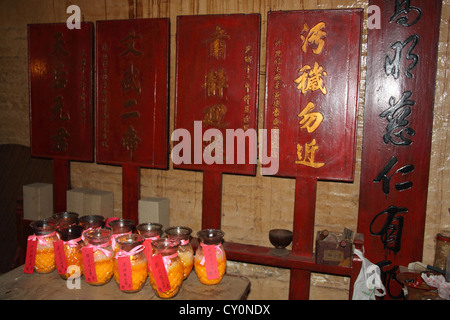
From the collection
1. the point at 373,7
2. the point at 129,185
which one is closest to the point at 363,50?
the point at 373,7

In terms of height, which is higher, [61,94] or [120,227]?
[61,94]

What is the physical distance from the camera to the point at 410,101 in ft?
9.23

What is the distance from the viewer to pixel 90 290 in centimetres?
218

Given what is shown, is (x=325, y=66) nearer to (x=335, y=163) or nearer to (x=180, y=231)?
(x=335, y=163)

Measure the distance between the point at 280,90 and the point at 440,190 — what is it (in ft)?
5.33

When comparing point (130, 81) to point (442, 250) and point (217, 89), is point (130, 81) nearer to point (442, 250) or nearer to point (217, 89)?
point (217, 89)

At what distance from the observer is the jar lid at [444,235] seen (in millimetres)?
2836

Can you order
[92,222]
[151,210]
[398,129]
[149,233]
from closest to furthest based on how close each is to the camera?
[149,233]
[92,222]
[398,129]
[151,210]

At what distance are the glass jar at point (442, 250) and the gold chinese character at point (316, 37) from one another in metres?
1.85

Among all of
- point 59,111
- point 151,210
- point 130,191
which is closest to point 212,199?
point 151,210

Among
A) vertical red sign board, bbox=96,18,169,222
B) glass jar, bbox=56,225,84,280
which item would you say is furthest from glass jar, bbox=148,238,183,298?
vertical red sign board, bbox=96,18,169,222

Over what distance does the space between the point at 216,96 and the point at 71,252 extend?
5.71 feet

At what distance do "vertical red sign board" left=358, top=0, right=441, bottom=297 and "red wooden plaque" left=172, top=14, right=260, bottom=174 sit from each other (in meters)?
0.99

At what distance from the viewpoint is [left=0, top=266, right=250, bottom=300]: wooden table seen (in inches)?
83.2
